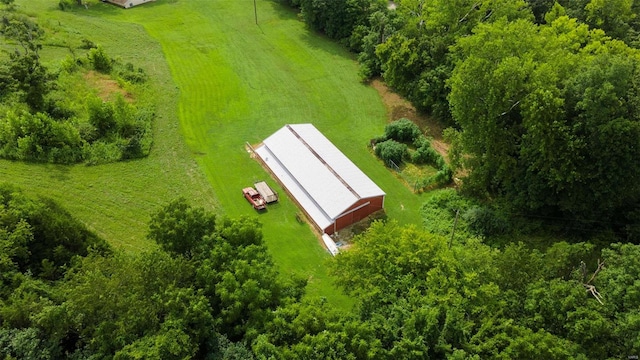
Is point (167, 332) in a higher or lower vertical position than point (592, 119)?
lower

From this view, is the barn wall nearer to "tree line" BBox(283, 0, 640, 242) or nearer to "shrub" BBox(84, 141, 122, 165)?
"tree line" BBox(283, 0, 640, 242)

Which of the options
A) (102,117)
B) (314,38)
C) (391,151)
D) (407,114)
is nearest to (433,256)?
(391,151)

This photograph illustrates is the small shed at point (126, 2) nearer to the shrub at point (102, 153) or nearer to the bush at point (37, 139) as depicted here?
the bush at point (37, 139)

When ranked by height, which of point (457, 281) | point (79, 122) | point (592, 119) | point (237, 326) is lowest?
point (79, 122)

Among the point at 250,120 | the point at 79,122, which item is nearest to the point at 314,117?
the point at 250,120

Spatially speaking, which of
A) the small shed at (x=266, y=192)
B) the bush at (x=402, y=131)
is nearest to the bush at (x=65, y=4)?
the small shed at (x=266, y=192)

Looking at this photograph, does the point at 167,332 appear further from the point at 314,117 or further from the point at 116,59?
the point at 116,59

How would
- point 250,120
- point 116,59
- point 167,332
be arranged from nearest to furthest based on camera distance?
point 167,332 < point 250,120 < point 116,59
